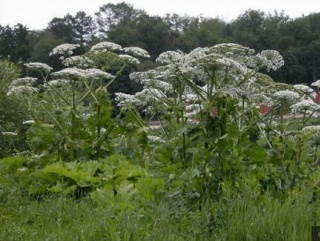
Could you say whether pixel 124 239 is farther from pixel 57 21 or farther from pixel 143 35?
pixel 57 21

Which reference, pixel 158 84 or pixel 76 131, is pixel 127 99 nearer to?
pixel 158 84

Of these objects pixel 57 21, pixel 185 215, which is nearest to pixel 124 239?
pixel 185 215

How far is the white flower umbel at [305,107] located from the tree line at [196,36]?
4493 cm

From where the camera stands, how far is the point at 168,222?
409cm

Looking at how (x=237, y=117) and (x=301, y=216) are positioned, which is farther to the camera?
(x=237, y=117)

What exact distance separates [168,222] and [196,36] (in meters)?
63.4

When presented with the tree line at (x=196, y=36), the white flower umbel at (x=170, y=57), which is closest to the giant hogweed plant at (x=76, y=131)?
the white flower umbel at (x=170, y=57)

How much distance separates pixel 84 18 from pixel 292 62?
4639 cm

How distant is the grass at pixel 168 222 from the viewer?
12.3ft

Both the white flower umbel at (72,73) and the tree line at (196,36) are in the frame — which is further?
the tree line at (196,36)

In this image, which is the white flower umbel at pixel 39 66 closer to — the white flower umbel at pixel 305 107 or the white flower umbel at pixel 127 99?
the white flower umbel at pixel 127 99

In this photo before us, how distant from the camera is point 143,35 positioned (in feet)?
231

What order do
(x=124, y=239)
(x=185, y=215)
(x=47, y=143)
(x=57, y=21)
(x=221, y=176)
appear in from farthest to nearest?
(x=57, y=21) < (x=47, y=143) < (x=221, y=176) < (x=185, y=215) < (x=124, y=239)

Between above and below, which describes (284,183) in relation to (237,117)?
below
